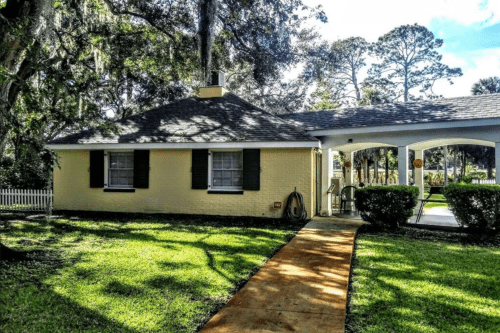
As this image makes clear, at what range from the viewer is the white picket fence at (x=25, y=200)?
1316cm

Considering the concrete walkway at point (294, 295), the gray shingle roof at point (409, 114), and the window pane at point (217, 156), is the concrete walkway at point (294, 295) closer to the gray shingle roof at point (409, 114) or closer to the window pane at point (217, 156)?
the gray shingle roof at point (409, 114)

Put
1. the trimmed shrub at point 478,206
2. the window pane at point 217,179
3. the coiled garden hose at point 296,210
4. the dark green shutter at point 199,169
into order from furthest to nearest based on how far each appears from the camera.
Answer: the window pane at point 217,179 < the dark green shutter at point 199,169 < the coiled garden hose at point 296,210 < the trimmed shrub at point 478,206

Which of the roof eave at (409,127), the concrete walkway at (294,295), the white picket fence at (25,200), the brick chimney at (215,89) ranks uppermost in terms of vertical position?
the brick chimney at (215,89)

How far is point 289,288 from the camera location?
463cm

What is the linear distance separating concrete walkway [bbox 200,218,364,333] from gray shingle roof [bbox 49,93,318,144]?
4.69 meters

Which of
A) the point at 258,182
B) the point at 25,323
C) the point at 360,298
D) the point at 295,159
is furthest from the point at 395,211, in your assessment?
the point at 25,323

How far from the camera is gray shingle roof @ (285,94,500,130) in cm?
975

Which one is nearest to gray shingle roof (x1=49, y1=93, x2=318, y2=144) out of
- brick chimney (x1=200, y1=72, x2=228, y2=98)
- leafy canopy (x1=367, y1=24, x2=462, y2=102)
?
brick chimney (x1=200, y1=72, x2=228, y2=98)

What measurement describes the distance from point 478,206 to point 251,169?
5768 millimetres

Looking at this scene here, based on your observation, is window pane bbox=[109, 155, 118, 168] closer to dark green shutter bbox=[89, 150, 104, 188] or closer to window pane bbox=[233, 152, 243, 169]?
dark green shutter bbox=[89, 150, 104, 188]

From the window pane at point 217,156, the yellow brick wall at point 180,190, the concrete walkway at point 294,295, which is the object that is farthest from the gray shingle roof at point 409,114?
the concrete walkway at point 294,295

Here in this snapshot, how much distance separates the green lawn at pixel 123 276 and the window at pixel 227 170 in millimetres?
2860

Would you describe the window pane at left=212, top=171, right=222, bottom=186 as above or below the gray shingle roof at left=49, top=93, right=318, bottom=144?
below

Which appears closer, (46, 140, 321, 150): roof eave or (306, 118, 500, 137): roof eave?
(306, 118, 500, 137): roof eave
